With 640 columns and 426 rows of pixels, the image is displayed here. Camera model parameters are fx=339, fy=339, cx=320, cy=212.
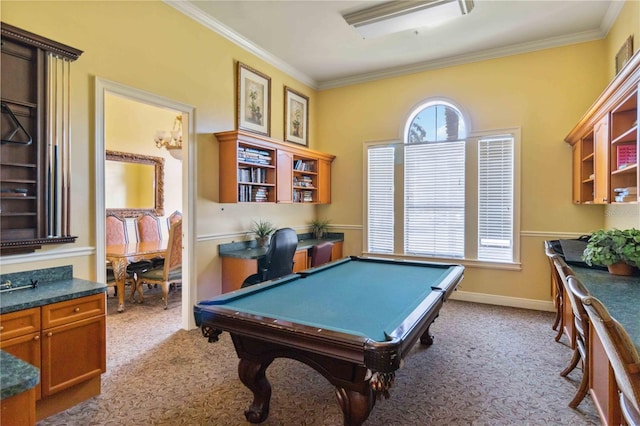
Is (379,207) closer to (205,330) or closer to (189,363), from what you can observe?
(189,363)

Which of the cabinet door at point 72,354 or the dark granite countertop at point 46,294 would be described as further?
the cabinet door at point 72,354

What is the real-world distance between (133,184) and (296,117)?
309 cm

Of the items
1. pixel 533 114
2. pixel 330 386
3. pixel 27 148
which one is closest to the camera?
pixel 27 148

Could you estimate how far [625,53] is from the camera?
10.7 feet

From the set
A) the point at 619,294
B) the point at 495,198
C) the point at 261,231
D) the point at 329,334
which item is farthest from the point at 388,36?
the point at 329,334

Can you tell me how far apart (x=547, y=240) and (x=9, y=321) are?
5.25 meters

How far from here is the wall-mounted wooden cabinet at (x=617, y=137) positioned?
2.30 meters

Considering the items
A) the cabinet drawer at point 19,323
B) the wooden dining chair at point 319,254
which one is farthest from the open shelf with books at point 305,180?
the cabinet drawer at point 19,323

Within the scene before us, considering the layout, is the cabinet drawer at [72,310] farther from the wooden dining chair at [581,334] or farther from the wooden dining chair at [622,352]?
the wooden dining chair at [581,334]

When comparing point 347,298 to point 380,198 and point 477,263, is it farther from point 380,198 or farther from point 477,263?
point 380,198

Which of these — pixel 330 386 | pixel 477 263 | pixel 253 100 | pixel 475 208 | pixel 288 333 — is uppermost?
pixel 253 100

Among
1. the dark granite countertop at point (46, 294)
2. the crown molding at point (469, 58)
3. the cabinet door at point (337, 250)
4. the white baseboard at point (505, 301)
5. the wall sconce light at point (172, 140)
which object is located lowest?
the white baseboard at point (505, 301)

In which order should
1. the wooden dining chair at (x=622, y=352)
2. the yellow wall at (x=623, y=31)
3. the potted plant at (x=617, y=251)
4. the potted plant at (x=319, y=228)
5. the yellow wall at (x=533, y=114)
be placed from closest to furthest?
the wooden dining chair at (x=622, y=352)
the potted plant at (x=617, y=251)
the yellow wall at (x=623, y=31)
the yellow wall at (x=533, y=114)
the potted plant at (x=319, y=228)

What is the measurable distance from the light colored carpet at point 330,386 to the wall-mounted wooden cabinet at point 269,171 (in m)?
1.73
